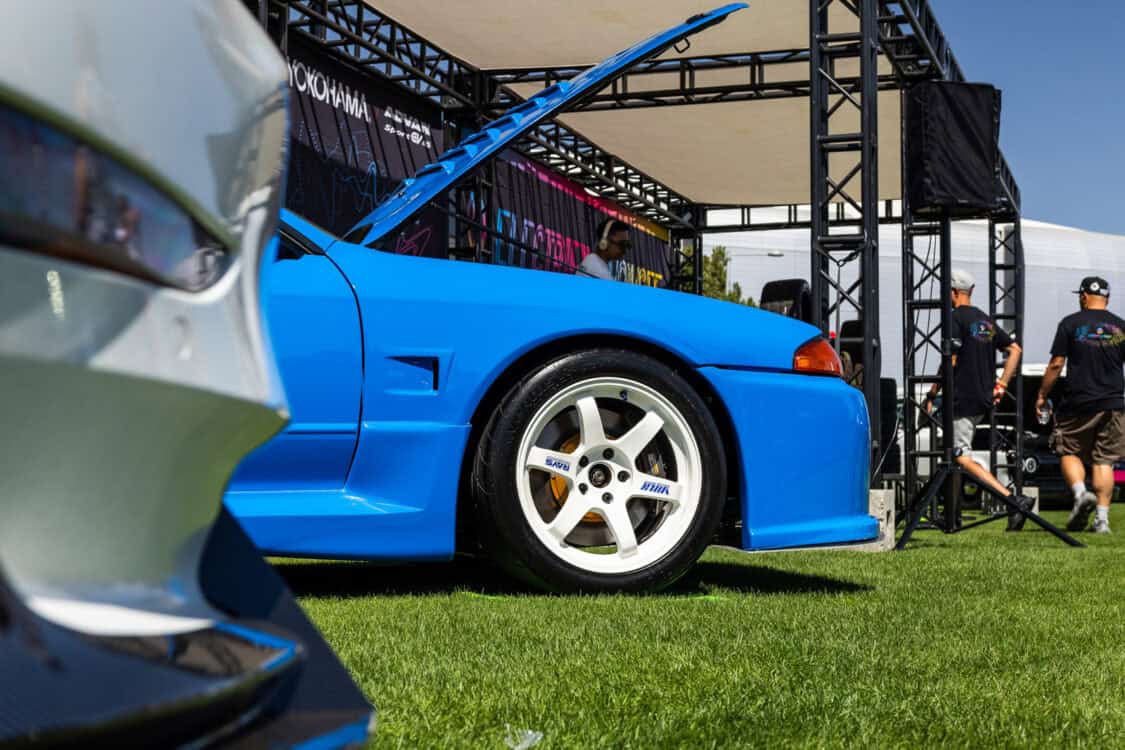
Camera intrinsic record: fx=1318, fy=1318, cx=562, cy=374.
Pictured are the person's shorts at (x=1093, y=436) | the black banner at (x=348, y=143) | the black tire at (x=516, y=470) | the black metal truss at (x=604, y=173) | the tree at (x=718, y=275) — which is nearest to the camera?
the black tire at (x=516, y=470)

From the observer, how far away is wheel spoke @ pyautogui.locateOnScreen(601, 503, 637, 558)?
12.9 ft

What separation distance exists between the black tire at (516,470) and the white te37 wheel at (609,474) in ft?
0.07

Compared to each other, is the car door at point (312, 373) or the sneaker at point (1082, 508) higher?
the car door at point (312, 373)

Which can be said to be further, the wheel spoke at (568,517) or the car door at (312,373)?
the wheel spoke at (568,517)

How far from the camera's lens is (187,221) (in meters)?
0.90

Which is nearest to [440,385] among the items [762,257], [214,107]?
[214,107]

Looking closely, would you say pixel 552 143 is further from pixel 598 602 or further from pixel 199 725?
pixel 199 725

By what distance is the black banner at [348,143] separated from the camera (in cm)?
1105

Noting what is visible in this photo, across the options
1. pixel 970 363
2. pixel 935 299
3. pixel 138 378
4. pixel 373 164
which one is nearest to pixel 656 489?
pixel 138 378

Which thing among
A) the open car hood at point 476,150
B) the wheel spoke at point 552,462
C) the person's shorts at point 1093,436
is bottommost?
the person's shorts at point 1093,436

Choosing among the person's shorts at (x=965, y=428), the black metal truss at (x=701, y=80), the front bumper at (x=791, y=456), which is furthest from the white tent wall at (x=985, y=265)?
the front bumper at (x=791, y=456)

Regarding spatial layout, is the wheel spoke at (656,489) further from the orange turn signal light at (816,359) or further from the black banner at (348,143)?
the black banner at (348,143)

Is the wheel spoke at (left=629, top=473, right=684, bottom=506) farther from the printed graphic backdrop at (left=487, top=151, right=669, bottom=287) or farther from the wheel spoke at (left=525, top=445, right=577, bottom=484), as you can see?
the printed graphic backdrop at (left=487, top=151, right=669, bottom=287)

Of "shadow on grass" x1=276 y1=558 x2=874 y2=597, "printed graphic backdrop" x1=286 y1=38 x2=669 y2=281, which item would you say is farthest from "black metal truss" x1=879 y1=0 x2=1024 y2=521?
"shadow on grass" x1=276 y1=558 x2=874 y2=597
